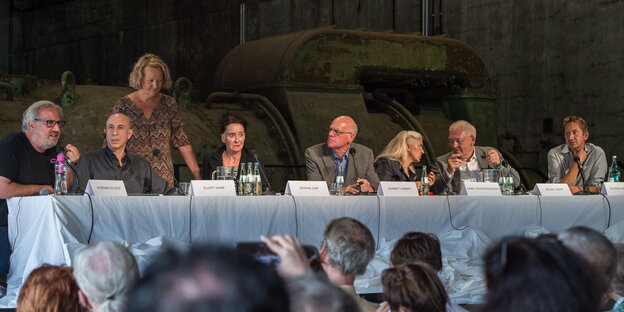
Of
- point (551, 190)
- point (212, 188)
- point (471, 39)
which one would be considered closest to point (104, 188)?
point (212, 188)

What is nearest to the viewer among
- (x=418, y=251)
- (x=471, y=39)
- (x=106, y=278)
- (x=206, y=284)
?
(x=206, y=284)

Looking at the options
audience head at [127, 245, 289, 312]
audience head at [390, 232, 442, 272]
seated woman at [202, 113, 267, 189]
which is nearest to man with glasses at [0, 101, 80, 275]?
seated woman at [202, 113, 267, 189]

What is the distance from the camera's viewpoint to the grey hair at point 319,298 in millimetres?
919

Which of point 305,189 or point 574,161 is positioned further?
point 574,161

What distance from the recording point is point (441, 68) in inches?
324

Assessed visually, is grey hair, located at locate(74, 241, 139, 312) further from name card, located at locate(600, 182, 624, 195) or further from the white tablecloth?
name card, located at locate(600, 182, 624, 195)

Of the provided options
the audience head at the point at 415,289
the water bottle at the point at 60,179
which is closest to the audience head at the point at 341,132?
the water bottle at the point at 60,179

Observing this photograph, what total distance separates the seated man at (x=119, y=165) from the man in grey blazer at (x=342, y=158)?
113 cm

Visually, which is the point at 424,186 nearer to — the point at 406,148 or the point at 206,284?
the point at 406,148

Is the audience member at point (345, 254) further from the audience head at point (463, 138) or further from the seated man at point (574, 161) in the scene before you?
the seated man at point (574, 161)

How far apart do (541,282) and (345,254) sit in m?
1.18

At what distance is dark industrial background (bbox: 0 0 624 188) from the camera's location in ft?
30.3

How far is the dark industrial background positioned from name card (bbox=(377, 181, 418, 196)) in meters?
3.90

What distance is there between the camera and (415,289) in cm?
184
